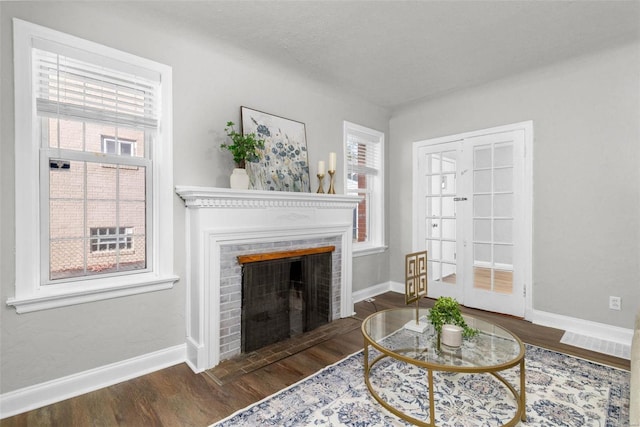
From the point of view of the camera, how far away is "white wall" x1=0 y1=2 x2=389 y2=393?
1.85m

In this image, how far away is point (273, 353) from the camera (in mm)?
2586

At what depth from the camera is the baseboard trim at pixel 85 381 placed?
1.86 metres

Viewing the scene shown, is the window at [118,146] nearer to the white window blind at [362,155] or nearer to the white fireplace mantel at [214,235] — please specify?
the white fireplace mantel at [214,235]

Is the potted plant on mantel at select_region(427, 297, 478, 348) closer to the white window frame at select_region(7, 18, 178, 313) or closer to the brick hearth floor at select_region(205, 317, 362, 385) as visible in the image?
the brick hearth floor at select_region(205, 317, 362, 385)

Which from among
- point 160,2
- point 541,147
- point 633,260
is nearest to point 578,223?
point 633,260

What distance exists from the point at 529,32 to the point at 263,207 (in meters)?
2.64

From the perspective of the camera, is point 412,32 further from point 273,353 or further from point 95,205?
point 273,353

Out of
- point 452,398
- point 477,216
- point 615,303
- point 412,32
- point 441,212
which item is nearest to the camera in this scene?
point 452,398

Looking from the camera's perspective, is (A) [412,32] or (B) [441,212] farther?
(B) [441,212]

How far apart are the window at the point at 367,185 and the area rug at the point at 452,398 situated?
204 cm

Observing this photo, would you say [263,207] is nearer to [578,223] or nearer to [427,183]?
[427,183]

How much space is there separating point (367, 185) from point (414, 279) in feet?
6.84

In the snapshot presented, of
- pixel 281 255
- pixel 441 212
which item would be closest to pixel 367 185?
pixel 441 212

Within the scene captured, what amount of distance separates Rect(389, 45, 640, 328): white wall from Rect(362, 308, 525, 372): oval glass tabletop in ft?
5.11
